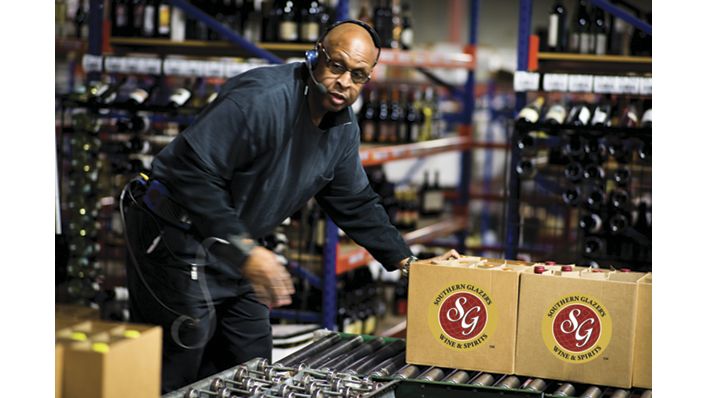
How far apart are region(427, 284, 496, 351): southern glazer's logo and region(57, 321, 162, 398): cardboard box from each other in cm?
98

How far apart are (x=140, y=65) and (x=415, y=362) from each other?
2760 millimetres

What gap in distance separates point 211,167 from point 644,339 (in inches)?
45.0

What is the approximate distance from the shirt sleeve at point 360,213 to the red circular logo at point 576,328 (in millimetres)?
619

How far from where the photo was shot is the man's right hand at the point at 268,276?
2.27 m

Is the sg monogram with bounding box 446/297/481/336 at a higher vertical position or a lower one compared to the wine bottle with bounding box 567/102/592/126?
lower

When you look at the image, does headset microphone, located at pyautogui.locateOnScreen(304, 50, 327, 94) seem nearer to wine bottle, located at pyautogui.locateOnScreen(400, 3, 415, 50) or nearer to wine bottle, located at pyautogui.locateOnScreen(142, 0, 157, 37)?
wine bottle, located at pyautogui.locateOnScreen(142, 0, 157, 37)

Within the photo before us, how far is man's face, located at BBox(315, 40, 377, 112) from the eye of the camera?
2535mm

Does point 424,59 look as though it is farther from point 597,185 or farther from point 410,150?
point 597,185

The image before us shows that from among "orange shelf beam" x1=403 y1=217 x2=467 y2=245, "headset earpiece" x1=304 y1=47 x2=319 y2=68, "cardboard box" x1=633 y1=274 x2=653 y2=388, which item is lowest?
"orange shelf beam" x1=403 y1=217 x2=467 y2=245

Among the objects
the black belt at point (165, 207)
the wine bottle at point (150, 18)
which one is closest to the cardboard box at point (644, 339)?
the black belt at point (165, 207)

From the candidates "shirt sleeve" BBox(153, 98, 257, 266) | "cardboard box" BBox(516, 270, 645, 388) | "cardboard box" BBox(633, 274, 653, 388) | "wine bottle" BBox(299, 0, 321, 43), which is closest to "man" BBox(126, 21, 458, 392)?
"shirt sleeve" BBox(153, 98, 257, 266)

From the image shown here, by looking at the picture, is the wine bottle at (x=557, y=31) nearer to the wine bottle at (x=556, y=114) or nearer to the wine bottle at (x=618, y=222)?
the wine bottle at (x=556, y=114)
